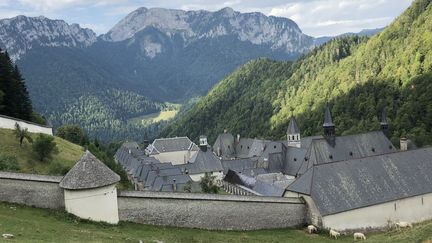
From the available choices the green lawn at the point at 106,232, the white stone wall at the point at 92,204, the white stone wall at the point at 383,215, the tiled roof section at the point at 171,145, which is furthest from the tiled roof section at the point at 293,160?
the white stone wall at the point at 92,204

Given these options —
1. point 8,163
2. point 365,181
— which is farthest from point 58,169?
point 365,181

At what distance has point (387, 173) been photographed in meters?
54.0

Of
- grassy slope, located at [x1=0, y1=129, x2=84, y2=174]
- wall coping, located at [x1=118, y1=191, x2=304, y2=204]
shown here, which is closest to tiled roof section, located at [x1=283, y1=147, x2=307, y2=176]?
wall coping, located at [x1=118, y1=191, x2=304, y2=204]

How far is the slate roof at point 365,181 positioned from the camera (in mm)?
47812

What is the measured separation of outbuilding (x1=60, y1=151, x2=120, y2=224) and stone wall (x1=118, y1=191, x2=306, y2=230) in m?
1.51

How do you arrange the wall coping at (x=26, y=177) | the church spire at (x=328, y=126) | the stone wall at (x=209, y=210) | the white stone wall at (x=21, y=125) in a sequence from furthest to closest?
the church spire at (x=328, y=126)
the white stone wall at (x=21, y=125)
the stone wall at (x=209, y=210)
the wall coping at (x=26, y=177)

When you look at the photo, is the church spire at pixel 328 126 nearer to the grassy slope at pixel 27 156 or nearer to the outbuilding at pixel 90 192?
the grassy slope at pixel 27 156

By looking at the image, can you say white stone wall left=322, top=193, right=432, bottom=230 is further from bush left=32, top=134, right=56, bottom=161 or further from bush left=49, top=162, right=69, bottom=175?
bush left=32, top=134, right=56, bottom=161

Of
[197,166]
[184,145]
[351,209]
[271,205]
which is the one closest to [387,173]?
[351,209]

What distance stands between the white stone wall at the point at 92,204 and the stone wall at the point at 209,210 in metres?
1.39

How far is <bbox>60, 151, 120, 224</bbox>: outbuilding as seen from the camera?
34.5m

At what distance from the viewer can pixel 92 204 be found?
113ft

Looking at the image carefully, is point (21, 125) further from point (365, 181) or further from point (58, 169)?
point (365, 181)

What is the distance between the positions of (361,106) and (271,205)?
13034cm
